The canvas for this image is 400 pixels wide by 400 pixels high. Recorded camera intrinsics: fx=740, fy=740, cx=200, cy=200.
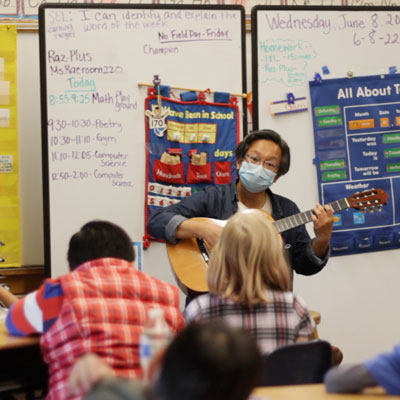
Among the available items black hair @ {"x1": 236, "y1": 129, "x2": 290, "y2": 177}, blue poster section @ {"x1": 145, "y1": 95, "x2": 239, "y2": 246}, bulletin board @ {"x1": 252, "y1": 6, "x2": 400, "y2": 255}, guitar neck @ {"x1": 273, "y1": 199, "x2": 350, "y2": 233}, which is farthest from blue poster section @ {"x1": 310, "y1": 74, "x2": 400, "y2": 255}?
guitar neck @ {"x1": 273, "y1": 199, "x2": 350, "y2": 233}

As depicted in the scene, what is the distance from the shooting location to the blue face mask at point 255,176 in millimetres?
3756

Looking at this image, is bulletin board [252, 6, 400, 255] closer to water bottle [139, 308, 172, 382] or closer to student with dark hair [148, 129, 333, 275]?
student with dark hair [148, 129, 333, 275]

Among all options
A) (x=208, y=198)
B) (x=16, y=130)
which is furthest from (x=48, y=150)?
(x=208, y=198)

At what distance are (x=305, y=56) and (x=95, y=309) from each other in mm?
2860

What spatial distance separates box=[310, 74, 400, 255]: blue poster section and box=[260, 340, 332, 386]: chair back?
239 cm

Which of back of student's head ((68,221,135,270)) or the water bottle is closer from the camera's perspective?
the water bottle

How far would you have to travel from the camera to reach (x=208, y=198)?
3.80 meters

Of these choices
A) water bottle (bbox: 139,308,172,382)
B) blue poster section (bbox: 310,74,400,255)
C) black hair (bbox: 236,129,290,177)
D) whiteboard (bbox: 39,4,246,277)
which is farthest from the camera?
blue poster section (bbox: 310,74,400,255)

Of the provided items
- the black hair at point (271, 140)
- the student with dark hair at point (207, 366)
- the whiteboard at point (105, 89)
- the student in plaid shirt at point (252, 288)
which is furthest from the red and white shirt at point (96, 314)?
the whiteboard at point (105, 89)

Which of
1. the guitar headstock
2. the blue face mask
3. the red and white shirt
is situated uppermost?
the blue face mask

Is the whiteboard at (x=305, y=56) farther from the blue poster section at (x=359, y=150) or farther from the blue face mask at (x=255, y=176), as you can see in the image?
the blue face mask at (x=255, y=176)

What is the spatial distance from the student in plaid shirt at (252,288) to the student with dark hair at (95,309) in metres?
0.15

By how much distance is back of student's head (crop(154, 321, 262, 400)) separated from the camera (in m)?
1.31

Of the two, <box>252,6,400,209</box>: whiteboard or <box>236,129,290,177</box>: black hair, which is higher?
<box>252,6,400,209</box>: whiteboard
